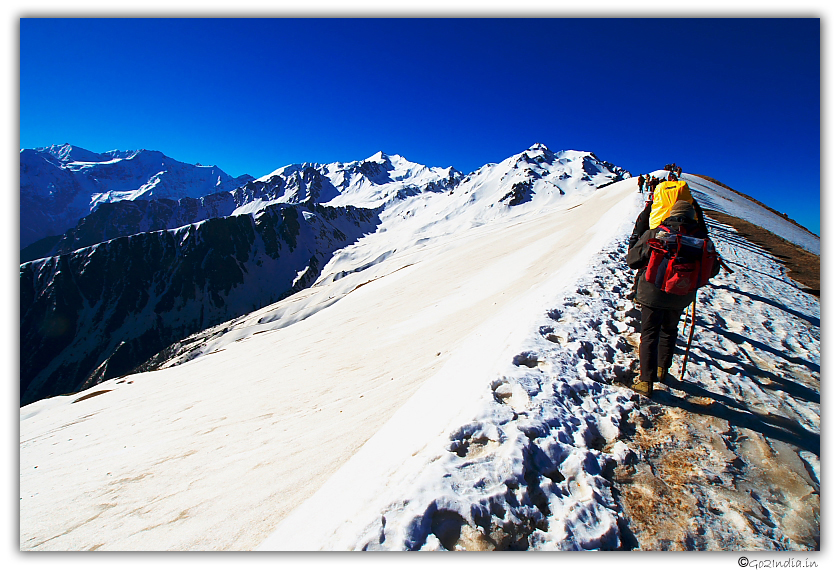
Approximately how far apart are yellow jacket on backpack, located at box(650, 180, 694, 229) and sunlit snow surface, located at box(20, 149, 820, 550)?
1.88 m

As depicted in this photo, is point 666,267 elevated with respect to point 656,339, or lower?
elevated

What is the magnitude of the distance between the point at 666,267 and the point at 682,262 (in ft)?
0.48

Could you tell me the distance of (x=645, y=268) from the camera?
13.3 ft

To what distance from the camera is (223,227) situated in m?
177

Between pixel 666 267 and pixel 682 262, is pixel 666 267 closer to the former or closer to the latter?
pixel 666 267

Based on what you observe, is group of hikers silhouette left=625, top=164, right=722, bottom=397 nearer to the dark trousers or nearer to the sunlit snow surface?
the dark trousers

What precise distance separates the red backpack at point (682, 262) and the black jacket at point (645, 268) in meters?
0.10

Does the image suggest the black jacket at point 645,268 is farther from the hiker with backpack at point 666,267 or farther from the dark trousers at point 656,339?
the dark trousers at point 656,339

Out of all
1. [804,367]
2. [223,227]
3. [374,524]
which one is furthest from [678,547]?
[223,227]

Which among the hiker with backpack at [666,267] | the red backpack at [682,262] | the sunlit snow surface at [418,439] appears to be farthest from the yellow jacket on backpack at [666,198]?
the sunlit snow surface at [418,439]

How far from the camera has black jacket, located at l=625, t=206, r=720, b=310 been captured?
150 inches

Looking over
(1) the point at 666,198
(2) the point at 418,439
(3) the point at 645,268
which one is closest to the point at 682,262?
(3) the point at 645,268

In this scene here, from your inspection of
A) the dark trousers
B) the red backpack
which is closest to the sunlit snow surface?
the dark trousers

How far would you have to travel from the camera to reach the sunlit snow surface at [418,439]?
239cm
